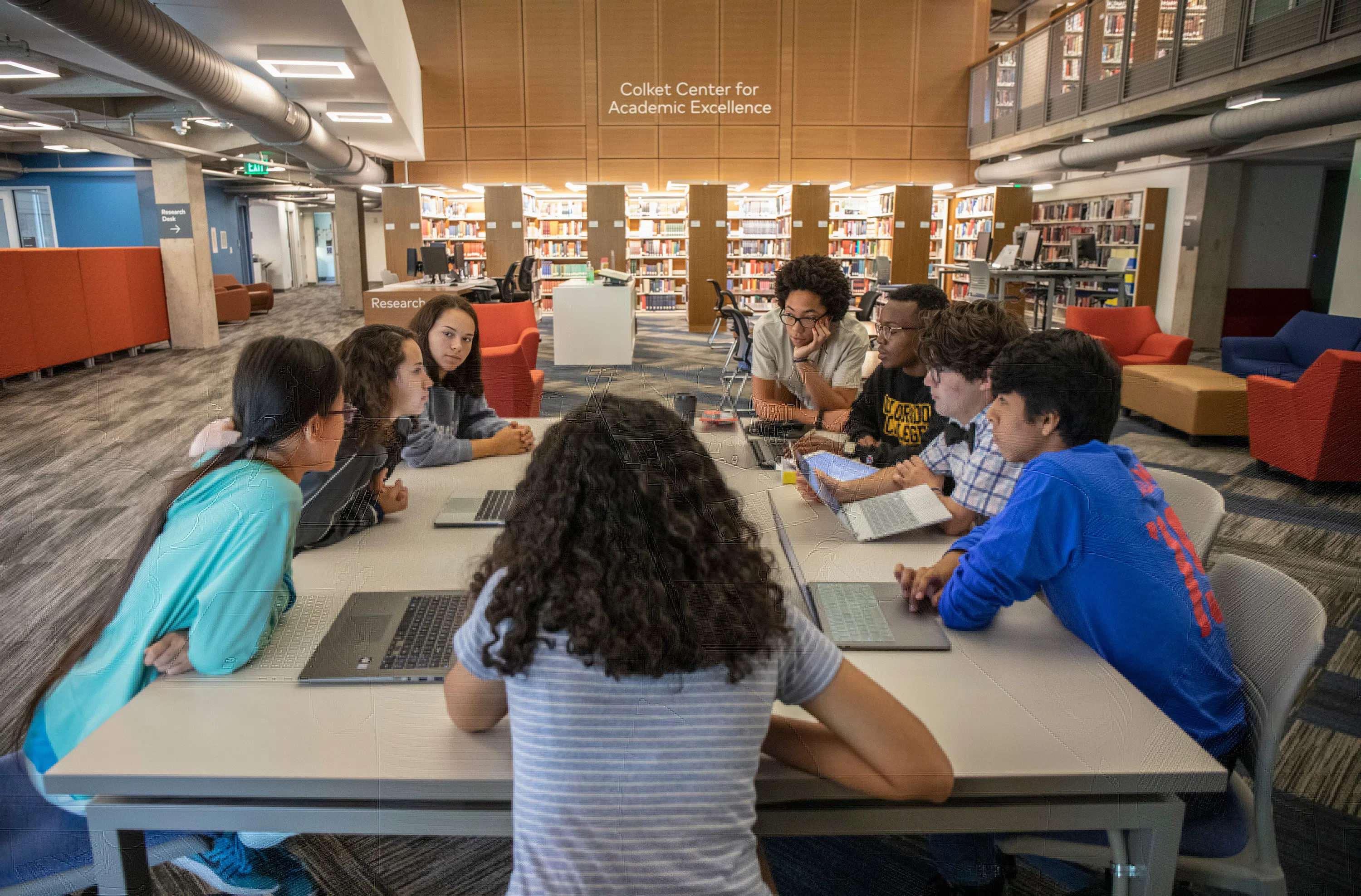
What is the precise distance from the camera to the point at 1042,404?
3.47 feet

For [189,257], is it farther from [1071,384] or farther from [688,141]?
[1071,384]

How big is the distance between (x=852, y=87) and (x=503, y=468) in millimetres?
2169

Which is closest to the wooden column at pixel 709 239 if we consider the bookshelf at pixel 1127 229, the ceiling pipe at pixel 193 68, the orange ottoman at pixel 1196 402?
→ the orange ottoman at pixel 1196 402

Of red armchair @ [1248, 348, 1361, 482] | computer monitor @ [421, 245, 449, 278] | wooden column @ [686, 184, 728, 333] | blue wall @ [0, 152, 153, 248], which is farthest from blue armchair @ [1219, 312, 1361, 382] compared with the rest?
computer monitor @ [421, 245, 449, 278]

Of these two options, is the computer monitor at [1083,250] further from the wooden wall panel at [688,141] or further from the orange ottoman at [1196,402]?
the wooden wall panel at [688,141]

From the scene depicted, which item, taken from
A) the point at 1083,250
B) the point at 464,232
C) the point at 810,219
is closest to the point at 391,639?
the point at 810,219

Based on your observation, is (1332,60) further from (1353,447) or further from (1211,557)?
(1211,557)

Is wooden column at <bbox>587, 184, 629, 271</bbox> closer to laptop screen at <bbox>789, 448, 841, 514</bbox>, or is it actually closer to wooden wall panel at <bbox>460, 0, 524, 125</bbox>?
wooden wall panel at <bbox>460, 0, 524, 125</bbox>

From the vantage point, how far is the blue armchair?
5.45m

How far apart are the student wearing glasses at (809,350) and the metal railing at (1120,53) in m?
1.54

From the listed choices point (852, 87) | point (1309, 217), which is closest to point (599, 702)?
point (852, 87)

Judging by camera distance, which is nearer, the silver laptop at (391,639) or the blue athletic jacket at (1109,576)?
the silver laptop at (391,639)

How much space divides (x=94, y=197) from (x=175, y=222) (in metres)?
0.13

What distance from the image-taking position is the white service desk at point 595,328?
1016 millimetres
